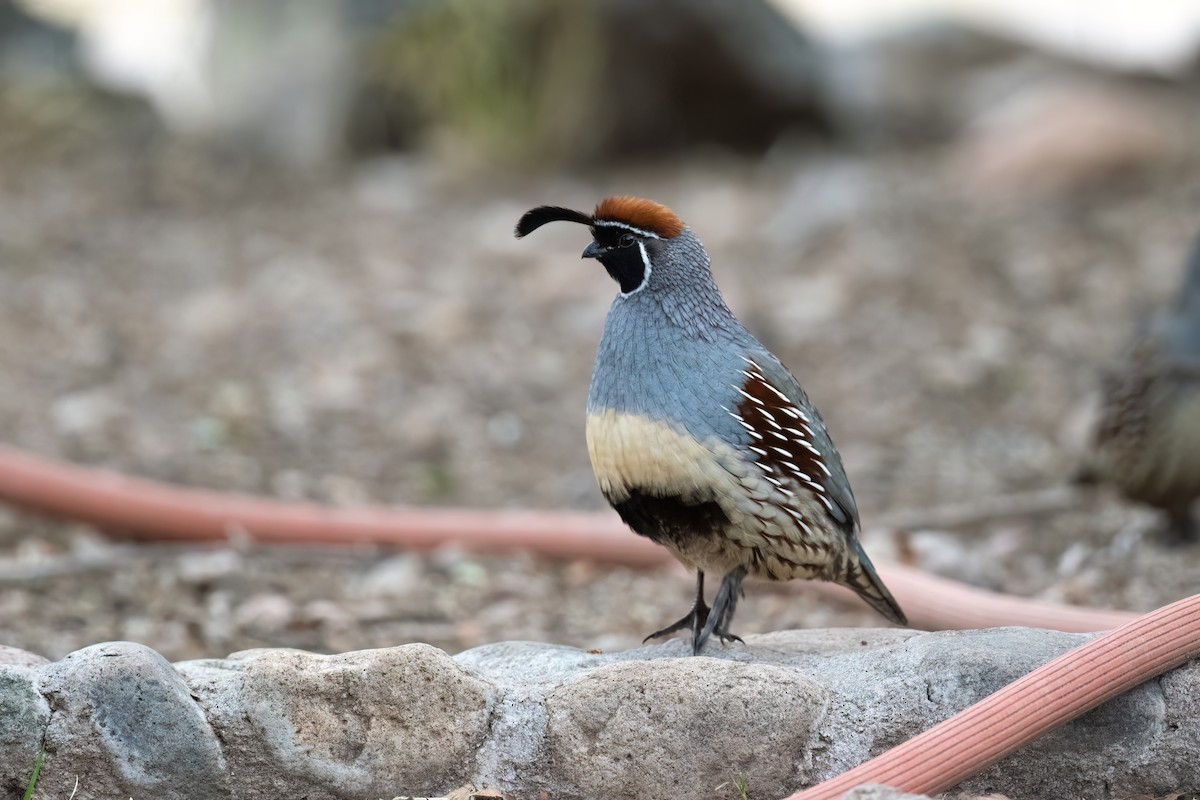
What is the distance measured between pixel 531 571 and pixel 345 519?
82 centimetres

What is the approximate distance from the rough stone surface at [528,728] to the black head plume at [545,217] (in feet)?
3.94

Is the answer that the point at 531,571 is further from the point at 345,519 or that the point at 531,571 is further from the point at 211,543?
the point at 211,543

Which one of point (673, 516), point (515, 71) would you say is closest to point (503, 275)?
point (515, 71)

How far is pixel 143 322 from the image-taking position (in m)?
8.91

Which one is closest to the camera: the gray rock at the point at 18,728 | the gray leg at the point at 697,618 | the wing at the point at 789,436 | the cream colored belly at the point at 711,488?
the gray rock at the point at 18,728

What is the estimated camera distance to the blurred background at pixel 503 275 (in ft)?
18.1

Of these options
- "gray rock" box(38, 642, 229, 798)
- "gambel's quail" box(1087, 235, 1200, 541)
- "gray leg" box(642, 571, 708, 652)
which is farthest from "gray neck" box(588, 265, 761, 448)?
"gambel's quail" box(1087, 235, 1200, 541)

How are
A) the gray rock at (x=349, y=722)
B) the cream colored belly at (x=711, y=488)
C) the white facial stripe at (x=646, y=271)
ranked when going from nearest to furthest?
the gray rock at (x=349, y=722)
the cream colored belly at (x=711, y=488)
the white facial stripe at (x=646, y=271)

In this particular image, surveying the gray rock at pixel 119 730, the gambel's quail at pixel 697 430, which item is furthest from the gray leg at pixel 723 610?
the gray rock at pixel 119 730

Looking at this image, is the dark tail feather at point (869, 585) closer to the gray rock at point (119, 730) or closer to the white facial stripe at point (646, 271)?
the white facial stripe at point (646, 271)

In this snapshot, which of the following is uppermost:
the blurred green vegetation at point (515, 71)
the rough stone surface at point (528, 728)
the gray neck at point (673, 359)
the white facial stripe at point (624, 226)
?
the blurred green vegetation at point (515, 71)

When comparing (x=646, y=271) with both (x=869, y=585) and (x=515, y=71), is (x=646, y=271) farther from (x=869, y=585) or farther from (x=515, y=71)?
(x=515, y=71)

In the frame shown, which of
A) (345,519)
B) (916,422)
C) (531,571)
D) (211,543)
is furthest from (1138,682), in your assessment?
(916,422)

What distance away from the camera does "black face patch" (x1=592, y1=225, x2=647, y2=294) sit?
148 inches
